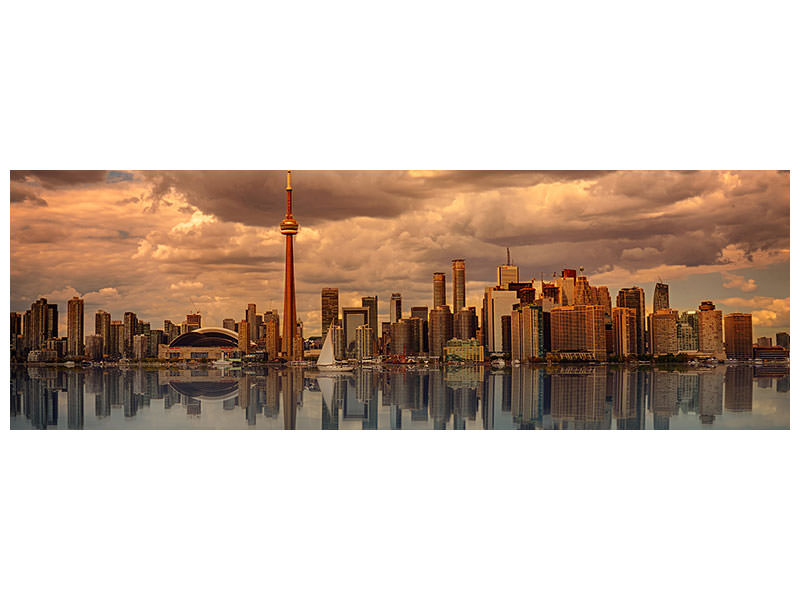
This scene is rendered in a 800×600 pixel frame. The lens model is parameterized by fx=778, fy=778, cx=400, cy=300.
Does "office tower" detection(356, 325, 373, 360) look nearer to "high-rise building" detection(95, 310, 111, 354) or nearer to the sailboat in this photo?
the sailboat

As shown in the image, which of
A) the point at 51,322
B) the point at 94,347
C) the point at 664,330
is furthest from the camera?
the point at 664,330

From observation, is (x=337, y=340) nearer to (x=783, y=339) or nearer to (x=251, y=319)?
(x=251, y=319)

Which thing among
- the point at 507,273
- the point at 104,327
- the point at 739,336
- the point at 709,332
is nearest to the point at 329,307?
the point at 507,273

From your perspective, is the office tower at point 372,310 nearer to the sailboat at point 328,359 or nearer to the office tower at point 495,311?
the sailboat at point 328,359

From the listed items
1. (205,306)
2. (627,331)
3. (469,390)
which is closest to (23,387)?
(205,306)

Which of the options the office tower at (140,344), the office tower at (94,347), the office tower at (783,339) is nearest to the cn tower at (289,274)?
the office tower at (140,344)

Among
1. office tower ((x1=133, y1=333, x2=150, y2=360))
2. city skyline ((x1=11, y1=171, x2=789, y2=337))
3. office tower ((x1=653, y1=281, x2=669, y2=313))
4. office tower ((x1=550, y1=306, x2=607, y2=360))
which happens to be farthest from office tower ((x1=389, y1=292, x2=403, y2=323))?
office tower ((x1=653, y1=281, x2=669, y2=313))
